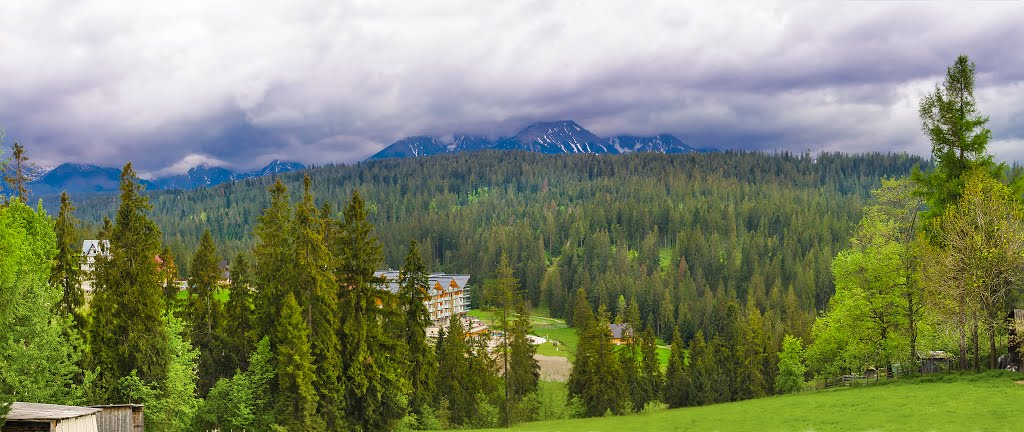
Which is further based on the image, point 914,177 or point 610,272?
point 610,272

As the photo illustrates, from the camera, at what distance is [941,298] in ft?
119

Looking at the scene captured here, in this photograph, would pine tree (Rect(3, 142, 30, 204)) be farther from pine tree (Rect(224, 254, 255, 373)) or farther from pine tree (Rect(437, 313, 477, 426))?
pine tree (Rect(437, 313, 477, 426))

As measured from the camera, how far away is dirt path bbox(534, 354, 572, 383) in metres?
85.8

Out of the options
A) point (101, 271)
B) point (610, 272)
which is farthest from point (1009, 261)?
point (610, 272)

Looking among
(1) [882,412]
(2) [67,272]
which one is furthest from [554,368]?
(1) [882,412]

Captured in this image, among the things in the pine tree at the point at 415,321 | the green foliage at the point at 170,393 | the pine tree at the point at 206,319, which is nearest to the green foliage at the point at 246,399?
the green foliage at the point at 170,393

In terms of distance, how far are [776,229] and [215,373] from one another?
182 m

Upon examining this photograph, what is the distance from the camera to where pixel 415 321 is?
47031mm

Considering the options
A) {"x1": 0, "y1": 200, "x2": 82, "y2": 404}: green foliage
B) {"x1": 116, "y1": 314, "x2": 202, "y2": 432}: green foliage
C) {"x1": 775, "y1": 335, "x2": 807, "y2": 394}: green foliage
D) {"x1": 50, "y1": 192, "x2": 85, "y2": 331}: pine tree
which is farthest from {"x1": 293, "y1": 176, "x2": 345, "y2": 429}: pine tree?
{"x1": 775, "y1": 335, "x2": 807, "y2": 394}: green foliage

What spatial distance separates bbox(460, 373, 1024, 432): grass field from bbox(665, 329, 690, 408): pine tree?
24785mm

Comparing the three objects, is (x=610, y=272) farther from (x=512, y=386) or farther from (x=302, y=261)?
(x=302, y=261)

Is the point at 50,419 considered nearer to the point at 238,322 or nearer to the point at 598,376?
the point at 238,322

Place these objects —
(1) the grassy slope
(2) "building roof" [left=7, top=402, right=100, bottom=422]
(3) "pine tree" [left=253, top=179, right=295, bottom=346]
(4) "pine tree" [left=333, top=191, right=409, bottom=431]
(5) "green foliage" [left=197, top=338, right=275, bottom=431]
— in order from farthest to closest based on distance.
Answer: (1) the grassy slope, (4) "pine tree" [left=333, top=191, right=409, bottom=431], (3) "pine tree" [left=253, top=179, right=295, bottom=346], (5) "green foliage" [left=197, top=338, right=275, bottom=431], (2) "building roof" [left=7, top=402, right=100, bottom=422]

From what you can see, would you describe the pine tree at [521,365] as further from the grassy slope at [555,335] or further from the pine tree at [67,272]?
the grassy slope at [555,335]
